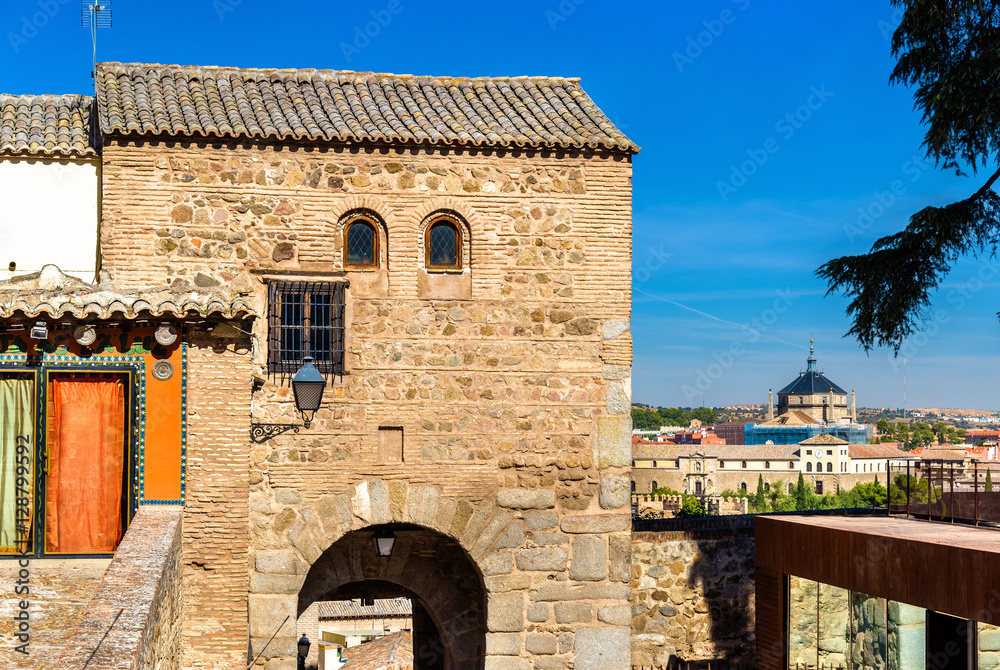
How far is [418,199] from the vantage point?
10.0m

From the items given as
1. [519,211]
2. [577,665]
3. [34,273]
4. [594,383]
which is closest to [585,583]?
[577,665]

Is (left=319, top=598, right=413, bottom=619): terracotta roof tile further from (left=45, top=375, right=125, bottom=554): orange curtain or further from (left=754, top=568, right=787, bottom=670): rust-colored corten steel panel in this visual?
(left=45, top=375, right=125, bottom=554): orange curtain

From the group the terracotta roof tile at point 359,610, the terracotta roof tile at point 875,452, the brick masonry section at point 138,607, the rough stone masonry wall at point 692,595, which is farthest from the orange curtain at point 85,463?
the terracotta roof tile at point 875,452

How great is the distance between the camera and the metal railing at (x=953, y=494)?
981cm

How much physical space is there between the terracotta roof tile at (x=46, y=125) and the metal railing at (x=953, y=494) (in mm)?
9197

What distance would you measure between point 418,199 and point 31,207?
154 inches

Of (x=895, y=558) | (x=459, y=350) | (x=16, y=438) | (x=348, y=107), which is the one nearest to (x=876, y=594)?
(x=895, y=558)

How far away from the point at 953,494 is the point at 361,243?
6542 mm

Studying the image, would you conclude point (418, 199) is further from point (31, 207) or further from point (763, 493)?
point (763, 493)

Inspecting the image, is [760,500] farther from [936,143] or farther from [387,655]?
[936,143]

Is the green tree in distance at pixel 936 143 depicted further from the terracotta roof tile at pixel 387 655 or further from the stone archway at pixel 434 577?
the terracotta roof tile at pixel 387 655

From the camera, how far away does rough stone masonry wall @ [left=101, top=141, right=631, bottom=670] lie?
31.7 ft

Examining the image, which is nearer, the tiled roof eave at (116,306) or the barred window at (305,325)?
the tiled roof eave at (116,306)

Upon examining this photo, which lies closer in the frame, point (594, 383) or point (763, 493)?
point (594, 383)
